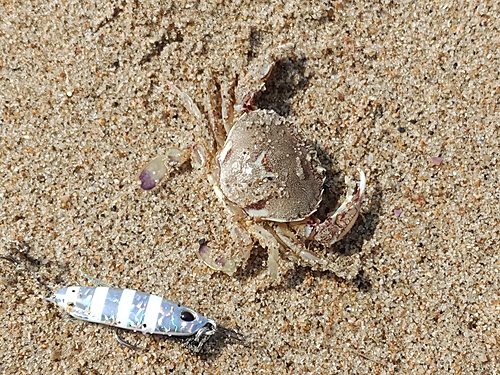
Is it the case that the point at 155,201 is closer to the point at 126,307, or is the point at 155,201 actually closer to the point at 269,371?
the point at 126,307

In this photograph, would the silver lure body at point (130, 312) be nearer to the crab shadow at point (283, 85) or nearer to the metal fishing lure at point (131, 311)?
the metal fishing lure at point (131, 311)

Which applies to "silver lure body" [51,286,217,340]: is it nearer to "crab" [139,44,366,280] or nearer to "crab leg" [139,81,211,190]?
"crab" [139,44,366,280]

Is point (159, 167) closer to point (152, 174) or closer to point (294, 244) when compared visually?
point (152, 174)

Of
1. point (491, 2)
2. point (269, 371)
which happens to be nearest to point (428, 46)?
point (491, 2)

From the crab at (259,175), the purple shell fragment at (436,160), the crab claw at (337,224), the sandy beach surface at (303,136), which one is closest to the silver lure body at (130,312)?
the sandy beach surface at (303,136)

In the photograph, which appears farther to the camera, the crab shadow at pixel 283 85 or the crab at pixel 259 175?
the crab shadow at pixel 283 85

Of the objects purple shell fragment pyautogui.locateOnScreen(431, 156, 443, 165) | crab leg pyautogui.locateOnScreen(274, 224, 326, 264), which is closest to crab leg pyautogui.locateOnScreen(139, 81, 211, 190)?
crab leg pyautogui.locateOnScreen(274, 224, 326, 264)
